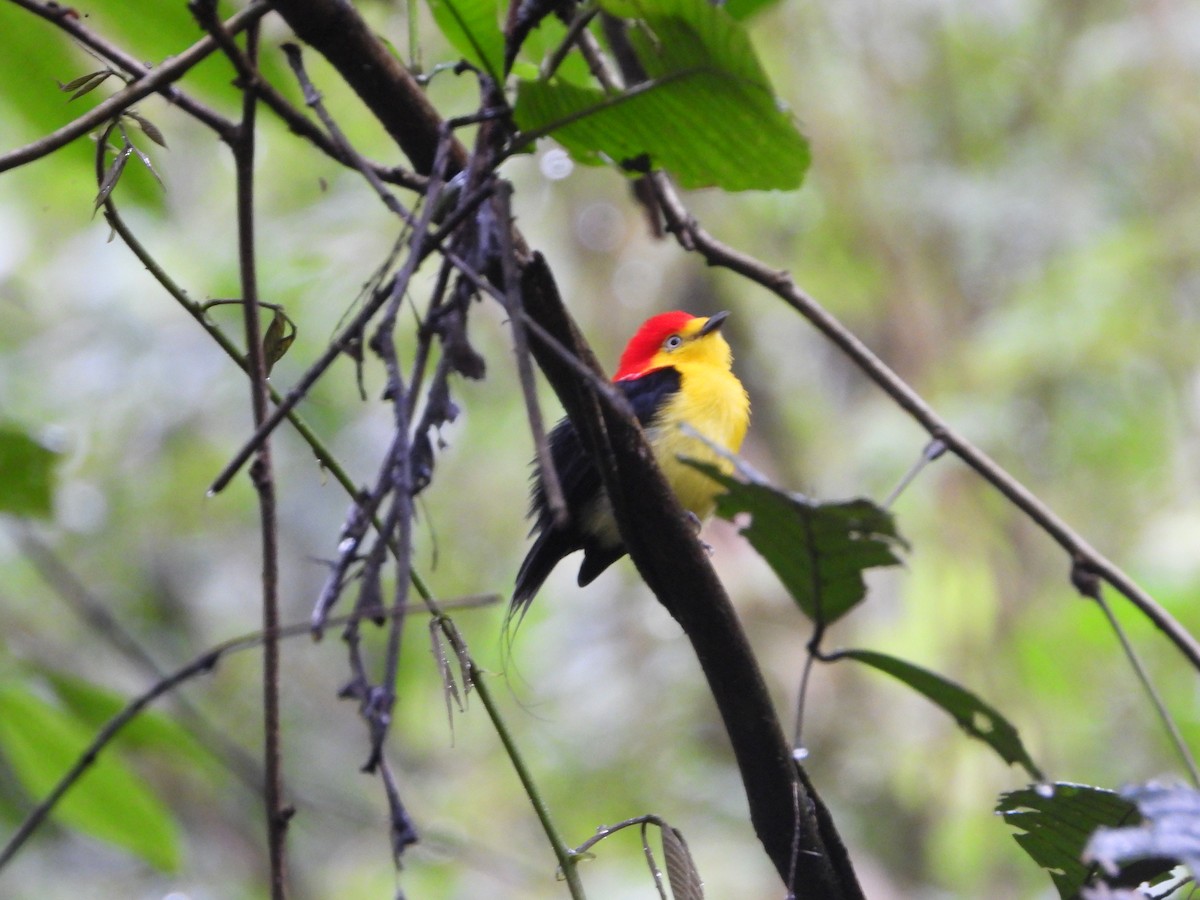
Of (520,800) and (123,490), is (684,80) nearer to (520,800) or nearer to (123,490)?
(123,490)

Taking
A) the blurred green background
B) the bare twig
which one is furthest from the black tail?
the blurred green background

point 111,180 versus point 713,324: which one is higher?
point 713,324

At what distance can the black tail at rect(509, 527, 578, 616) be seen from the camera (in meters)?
2.89

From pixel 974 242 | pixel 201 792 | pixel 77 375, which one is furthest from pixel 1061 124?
pixel 201 792

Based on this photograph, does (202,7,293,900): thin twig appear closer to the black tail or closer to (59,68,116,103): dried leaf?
(59,68,116,103): dried leaf

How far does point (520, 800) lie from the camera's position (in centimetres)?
671

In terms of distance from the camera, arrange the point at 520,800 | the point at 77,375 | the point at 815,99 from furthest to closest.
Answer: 1. the point at 520,800
2. the point at 815,99
3. the point at 77,375

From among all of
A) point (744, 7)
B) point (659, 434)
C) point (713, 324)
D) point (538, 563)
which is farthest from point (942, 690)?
point (713, 324)

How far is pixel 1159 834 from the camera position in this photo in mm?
1064

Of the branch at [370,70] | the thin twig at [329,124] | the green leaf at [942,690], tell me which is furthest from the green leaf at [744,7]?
the green leaf at [942,690]

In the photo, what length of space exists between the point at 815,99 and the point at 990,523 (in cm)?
239

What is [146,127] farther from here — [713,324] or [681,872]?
[713,324]

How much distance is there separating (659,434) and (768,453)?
3.66 meters

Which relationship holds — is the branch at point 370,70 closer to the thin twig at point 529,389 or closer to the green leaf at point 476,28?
the green leaf at point 476,28
